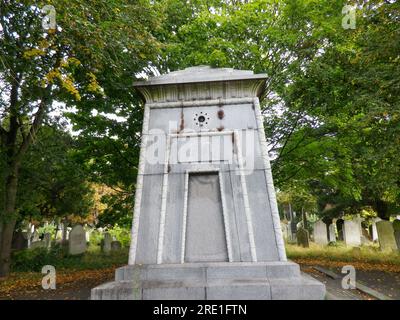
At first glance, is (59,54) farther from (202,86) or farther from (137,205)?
(137,205)

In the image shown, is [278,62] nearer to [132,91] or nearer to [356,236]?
[132,91]

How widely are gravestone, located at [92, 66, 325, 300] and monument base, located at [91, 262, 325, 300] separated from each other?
0.01m

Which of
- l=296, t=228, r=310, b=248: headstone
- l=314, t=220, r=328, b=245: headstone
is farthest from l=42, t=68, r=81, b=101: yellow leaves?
l=314, t=220, r=328, b=245: headstone

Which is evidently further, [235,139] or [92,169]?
[92,169]

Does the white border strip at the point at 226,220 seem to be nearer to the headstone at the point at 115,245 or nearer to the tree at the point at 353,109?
the tree at the point at 353,109

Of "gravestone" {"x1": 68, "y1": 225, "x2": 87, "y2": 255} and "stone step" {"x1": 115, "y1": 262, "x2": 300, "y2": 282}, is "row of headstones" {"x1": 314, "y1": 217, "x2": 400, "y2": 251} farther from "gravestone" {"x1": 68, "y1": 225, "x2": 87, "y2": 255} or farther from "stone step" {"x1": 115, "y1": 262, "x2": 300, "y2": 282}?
"gravestone" {"x1": 68, "y1": 225, "x2": 87, "y2": 255}

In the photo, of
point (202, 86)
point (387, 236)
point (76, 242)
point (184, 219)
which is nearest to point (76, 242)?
point (76, 242)

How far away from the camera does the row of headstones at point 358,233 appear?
14102mm

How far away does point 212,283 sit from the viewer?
529 cm

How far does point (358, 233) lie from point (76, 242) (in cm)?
1483

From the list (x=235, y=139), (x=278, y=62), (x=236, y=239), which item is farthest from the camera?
(x=278, y=62)

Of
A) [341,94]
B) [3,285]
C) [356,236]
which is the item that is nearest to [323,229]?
[356,236]
